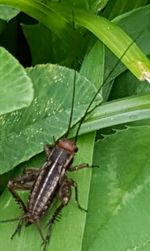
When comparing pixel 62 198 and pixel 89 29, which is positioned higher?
pixel 89 29

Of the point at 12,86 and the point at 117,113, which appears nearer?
the point at 12,86

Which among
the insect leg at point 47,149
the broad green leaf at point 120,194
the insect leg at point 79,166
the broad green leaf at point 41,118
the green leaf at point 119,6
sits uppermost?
the green leaf at point 119,6

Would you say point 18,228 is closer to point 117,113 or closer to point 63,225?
point 63,225

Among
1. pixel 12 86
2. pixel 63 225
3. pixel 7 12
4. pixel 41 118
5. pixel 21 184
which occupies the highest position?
pixel 7 12

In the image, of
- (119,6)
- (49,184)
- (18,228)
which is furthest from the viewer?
(119,6)

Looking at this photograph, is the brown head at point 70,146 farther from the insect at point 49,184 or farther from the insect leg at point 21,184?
the insect leg at point 21,184

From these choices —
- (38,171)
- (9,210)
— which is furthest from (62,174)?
(9,210)

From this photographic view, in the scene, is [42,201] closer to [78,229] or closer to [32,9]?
[78,229]

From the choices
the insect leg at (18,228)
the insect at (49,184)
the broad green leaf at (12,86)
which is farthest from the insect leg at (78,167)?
the broad green leaf at (12,86)

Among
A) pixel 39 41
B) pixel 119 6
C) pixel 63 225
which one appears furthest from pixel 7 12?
pixel 63 225
